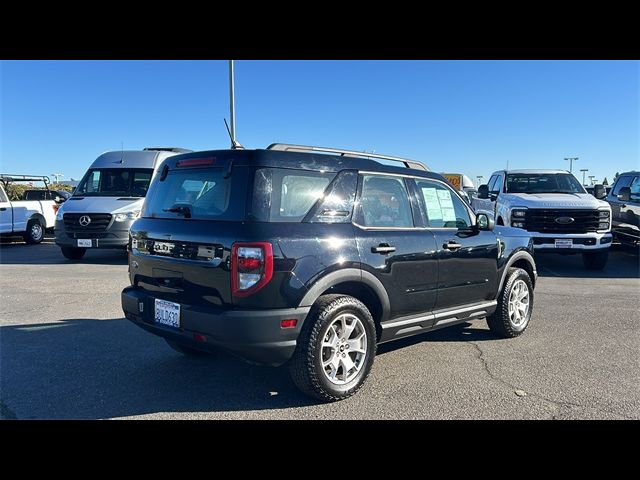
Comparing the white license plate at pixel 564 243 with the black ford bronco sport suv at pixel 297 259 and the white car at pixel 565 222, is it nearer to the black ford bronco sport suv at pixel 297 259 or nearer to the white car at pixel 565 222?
the white car at pixel 565 222

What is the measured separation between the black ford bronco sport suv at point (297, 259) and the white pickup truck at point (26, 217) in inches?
471

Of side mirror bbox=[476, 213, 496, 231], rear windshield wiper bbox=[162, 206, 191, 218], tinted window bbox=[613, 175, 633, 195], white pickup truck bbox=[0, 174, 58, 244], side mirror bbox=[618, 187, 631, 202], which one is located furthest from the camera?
white pickup truck bbox=[0, 174, 58, 244]

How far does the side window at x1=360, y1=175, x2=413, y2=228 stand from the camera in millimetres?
4020

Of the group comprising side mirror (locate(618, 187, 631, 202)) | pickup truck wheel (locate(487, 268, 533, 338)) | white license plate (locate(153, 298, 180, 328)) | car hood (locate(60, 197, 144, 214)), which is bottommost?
pickup truck wheel (locate(487, 268, 533, 338))

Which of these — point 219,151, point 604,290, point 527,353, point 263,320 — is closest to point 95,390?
point 263,320

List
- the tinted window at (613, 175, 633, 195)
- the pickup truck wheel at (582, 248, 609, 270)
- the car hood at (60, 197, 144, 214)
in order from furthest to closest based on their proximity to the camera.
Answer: the tinted window at (613, 175, 633, 195), the car hood at (60, 197, 144, 214), the pickup truck wheel at (582, 248, 609, 270)

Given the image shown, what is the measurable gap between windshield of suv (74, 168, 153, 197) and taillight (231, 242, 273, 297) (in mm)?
8976

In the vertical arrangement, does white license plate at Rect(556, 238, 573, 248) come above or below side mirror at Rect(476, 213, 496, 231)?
below

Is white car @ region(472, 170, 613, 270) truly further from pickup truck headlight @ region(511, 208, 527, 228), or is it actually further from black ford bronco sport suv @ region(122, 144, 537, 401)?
black ford bronco sport suv @ region(122, 144, 537, 401)

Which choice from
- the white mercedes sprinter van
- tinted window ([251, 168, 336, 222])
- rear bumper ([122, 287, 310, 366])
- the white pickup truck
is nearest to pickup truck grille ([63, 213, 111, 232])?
the white mercedes sprinter van

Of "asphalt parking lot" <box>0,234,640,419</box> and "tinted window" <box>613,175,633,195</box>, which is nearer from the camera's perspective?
"asphalt parking lot" <box>0,234,640,419</box>

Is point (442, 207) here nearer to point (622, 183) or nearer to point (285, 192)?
point (285, 192)
